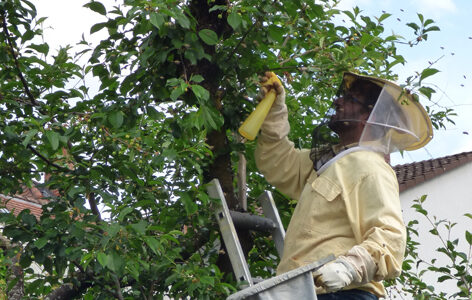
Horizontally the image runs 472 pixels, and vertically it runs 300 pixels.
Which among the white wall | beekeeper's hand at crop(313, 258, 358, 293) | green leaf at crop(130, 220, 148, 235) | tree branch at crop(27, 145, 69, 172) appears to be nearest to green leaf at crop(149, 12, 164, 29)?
green leaf at crop(130, 220, 148, 235)

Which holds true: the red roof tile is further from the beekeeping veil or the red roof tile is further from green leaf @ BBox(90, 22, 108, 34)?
green leaf @ BBox(90, 22, 108, 34)

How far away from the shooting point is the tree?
3.27 metres

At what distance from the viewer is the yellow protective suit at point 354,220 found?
113 inches

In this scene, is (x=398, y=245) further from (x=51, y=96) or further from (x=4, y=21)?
(x=4, y=21)

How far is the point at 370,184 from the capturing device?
3.09 metres

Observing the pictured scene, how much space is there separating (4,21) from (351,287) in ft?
7.19

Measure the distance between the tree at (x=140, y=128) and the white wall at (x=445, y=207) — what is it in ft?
38.1

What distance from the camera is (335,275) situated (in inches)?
105

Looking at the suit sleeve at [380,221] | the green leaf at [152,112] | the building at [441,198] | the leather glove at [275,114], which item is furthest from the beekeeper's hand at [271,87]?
the building at [441,198]

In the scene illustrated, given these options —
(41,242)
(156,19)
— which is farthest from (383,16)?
(41,242)

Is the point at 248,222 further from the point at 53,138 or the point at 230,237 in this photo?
the point at 53,138

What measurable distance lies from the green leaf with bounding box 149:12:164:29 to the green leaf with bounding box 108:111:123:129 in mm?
523

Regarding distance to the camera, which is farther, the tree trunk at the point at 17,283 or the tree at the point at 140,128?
the tree trunk at the point at 17,283

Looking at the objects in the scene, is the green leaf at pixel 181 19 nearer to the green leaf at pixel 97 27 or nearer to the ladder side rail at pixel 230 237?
the green leaf at pixel 97 27
